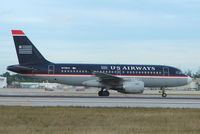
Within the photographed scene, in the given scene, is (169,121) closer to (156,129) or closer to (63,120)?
(156,129)

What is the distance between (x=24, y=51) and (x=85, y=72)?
22.9ft

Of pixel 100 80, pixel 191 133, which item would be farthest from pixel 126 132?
pixel 100 80

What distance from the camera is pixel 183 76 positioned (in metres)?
39.0

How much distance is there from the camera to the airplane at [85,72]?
116 ft

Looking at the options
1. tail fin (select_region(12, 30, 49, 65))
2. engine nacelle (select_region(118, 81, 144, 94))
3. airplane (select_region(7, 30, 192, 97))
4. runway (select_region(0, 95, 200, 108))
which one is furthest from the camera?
tail fin (select_region(12, 30, 49, 65))

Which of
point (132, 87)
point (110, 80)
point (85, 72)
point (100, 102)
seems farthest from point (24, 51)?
point (100, 102)

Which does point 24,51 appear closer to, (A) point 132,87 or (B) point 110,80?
(B) point 110,80

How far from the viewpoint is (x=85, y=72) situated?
36312 mm

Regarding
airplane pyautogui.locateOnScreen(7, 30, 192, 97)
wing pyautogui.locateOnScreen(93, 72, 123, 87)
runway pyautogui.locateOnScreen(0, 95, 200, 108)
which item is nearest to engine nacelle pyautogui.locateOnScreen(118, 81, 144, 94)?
airplane pyautogui.locateOnScreen(7, 30, 192, 97)

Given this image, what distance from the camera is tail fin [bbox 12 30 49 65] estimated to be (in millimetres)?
36375

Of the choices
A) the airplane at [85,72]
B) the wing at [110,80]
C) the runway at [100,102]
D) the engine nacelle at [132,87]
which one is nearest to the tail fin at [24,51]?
the airplane at [85,72]

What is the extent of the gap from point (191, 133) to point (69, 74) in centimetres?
2537

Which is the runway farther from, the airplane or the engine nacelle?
the airplane

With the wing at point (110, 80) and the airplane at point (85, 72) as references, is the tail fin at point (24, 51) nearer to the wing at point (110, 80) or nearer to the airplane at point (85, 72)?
the airplane at point (85, 72)
